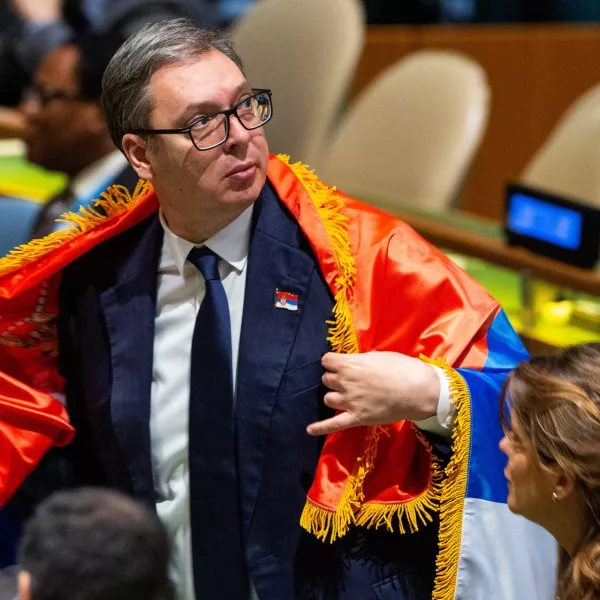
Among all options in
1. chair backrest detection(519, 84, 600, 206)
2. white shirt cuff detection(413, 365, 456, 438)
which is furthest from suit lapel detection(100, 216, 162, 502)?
chair backrest detection(519, 84, 600, 206)

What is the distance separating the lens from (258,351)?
1258mm

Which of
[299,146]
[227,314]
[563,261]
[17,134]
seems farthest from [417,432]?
[17,134]

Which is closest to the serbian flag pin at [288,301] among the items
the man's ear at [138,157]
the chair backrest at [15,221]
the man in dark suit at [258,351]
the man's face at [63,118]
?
the man in dark suit at [258,351]

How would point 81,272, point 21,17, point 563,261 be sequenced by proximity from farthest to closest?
1. point 21,17
2. point 563,261
3. point 81,272

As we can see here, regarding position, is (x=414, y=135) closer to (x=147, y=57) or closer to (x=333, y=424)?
(x=147, y=57)

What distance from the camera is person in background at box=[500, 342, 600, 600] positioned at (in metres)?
1.02

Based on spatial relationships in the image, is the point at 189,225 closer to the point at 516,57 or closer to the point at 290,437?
the point at 290,437

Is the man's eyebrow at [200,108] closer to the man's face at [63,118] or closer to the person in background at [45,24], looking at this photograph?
the man's face at [63,118]

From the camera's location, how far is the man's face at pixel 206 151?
4.01 ft

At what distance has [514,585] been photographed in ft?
4.05

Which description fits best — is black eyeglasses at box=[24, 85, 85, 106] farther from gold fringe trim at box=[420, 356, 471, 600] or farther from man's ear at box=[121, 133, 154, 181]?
gold fringe trim at box=[420, 356, 471, 600]

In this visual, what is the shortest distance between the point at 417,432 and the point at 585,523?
0.24 m

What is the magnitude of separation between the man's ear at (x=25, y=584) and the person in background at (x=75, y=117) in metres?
1.31

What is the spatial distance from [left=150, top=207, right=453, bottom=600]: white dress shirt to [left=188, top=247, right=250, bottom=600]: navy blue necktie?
0.03 metres
